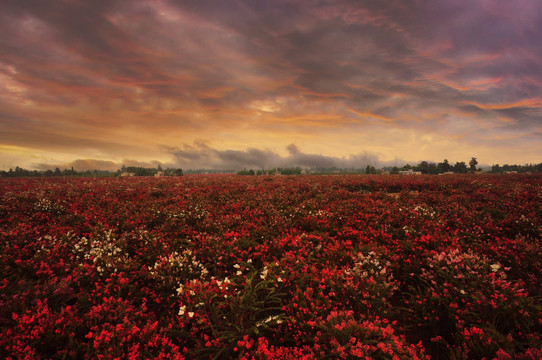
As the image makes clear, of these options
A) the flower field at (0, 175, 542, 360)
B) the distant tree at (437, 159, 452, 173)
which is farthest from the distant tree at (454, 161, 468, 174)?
the flower field at (0, 175, 542, 360)

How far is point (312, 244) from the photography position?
658cm

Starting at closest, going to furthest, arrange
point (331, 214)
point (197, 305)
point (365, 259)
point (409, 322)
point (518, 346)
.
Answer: point (518, 346), point (197, 305), point (409, 322), point (365, 259), point (331, 214)

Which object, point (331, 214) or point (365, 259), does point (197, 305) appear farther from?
point (331, 214)

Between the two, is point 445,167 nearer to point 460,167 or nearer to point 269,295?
point 460,167

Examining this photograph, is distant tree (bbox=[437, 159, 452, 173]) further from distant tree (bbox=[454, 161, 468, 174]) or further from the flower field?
the flower field

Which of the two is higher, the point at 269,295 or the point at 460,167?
the point at 460,167

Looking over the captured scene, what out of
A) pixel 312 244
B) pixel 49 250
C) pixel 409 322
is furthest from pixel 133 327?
pixel 409 322

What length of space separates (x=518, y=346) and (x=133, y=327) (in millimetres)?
5784

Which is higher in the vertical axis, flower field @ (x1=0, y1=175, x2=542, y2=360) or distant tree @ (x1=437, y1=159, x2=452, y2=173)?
distant tree @ (x1=437, y1=159, x2=452, y2=173)

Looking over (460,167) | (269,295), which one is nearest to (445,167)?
(460,167)

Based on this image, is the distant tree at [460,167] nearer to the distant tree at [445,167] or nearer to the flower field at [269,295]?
the distant tree at [445,167]

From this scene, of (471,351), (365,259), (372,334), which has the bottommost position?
(471,351)

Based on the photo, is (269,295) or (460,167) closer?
(269,295)

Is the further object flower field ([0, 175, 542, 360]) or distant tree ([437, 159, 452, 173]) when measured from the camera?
distant tree ([437, 159, 452, 173])
